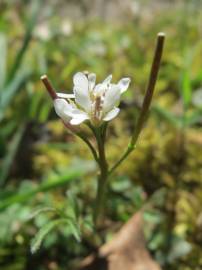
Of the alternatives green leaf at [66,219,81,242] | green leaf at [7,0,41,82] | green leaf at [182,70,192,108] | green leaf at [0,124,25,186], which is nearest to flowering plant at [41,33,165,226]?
green leaf at [66,219,81,242]

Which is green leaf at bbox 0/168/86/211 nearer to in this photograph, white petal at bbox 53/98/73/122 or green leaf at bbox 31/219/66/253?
green leaf at bbox 31/219/66/253

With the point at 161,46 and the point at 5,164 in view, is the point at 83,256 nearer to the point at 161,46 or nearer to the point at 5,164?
the point at 5,164

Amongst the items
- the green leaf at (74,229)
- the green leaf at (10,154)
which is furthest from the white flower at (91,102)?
the green leaf at (10,154)

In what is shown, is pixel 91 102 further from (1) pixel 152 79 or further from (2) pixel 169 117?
(2) pixel 169 117

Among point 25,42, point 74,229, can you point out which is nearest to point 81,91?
point 74,229

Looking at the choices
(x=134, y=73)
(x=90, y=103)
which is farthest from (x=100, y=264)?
(x=134, y=73)
